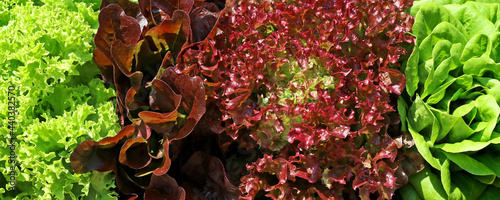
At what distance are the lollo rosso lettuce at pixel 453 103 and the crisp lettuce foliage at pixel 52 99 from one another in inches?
60.2

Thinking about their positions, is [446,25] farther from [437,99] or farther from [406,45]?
[437,99]

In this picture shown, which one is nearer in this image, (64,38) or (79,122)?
(79,122)

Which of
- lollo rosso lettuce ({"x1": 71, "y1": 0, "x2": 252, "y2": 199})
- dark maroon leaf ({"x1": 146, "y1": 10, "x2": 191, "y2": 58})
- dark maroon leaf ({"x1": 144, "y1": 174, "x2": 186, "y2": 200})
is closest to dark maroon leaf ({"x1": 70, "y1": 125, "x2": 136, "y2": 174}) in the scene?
lollo rosso lettuce ({"x1": 71, "y1": 0, "x2": 252, "y2": 199})

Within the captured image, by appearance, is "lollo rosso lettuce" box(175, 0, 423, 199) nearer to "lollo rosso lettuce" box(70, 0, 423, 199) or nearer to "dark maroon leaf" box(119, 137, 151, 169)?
"lollo rosso lettuce" box(70, 0, 423, 199)

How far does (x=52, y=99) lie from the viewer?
224 centimetres

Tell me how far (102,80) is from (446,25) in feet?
5.92

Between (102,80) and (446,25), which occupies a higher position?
(446,25)

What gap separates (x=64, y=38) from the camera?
224 cm

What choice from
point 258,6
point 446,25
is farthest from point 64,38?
point 446,25

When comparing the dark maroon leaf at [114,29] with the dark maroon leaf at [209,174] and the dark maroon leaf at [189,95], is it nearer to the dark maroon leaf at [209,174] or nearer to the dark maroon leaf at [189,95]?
the dark maroon leaf at [189,95]

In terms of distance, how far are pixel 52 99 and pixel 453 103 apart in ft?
6.68

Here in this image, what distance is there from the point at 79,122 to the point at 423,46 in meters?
1.73

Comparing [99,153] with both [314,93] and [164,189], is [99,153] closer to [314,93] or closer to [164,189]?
[164,189]

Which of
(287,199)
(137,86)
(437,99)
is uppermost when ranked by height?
(137,86)
